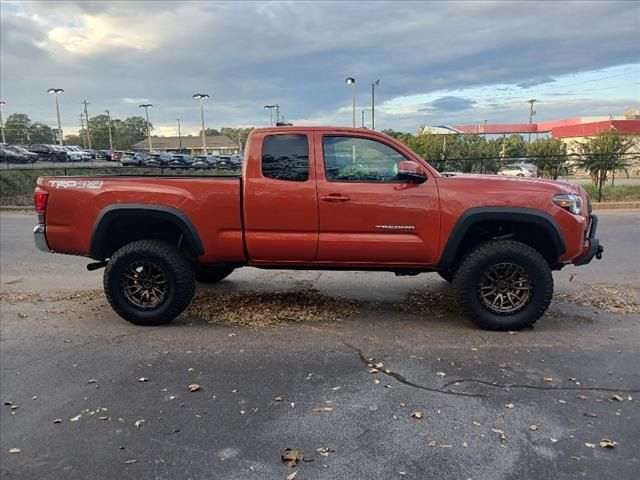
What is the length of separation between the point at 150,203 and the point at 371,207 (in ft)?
7.08

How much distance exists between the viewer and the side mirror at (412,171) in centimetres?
474

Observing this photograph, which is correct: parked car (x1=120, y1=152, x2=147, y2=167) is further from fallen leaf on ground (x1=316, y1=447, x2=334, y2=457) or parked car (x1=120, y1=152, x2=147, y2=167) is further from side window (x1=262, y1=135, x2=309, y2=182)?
fallen leaf on ground (x1=316, y1=447, x2=334, y2=457)

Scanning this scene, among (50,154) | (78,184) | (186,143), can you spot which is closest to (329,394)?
(78,184)

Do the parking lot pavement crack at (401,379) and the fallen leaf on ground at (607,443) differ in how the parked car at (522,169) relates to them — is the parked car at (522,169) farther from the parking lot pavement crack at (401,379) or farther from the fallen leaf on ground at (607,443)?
the fallen leaf on ground at (607,443)

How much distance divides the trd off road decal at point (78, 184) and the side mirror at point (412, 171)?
295 cm

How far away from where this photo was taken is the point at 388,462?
2.88 meters

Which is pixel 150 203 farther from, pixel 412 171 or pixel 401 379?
pixel 401 379

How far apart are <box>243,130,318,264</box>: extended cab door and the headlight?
227cm

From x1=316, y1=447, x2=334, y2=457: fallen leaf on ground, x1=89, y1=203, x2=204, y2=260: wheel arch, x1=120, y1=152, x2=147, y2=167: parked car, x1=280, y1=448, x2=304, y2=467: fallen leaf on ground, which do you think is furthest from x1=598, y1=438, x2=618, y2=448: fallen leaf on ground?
x1=120, y1=152, x2=147, y2=167: parked car

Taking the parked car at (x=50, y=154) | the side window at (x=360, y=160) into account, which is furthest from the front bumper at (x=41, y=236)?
the parked car at (x=50, y=154)

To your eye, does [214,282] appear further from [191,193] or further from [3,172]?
[3,172]

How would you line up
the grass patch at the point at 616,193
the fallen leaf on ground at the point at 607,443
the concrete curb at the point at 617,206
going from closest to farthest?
1. the fallen leaf on ground at the point at 607,443
2. the concrete curb at the point at 617,206
3. the grass patch at the point at 616,193

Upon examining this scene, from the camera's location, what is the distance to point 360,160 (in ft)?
16.6

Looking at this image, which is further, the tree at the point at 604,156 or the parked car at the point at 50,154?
the parked car at the point at 50,154
